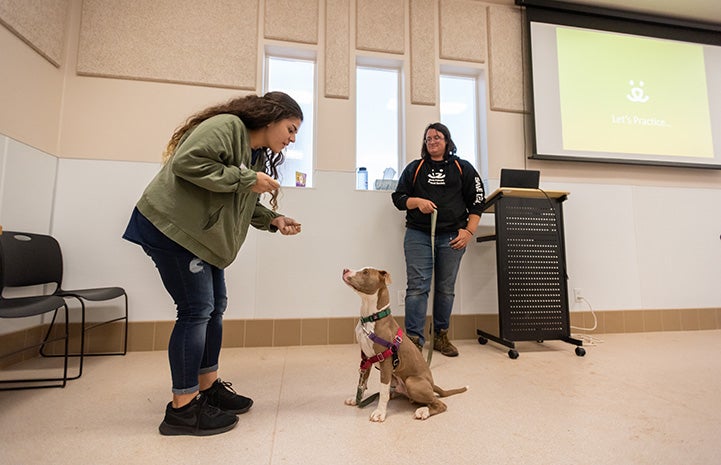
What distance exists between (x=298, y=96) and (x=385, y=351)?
7.51ft

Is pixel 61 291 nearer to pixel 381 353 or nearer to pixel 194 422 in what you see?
pixel 194 422

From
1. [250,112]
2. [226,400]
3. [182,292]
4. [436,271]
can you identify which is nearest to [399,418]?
[226,400]

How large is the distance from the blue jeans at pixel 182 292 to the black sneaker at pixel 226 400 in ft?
0.63

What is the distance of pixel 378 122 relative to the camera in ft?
9.59

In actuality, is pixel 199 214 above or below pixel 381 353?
above

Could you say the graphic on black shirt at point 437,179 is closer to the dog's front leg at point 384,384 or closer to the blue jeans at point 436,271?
the blue jeans at point 436,271

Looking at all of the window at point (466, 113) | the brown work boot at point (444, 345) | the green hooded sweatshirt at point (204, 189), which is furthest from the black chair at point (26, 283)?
the window at point (466, 113)

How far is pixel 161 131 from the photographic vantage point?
245 centimetres

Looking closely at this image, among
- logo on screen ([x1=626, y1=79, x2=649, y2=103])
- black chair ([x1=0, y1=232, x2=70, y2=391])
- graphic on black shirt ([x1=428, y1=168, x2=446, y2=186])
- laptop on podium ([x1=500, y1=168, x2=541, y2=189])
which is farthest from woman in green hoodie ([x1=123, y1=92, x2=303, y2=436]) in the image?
logo on screen ([x1=626, y1=79, x2=649, y2=103])

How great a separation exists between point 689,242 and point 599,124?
54.8 inches

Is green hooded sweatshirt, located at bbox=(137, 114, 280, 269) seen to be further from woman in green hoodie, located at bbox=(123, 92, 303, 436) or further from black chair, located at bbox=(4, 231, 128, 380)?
black chair, located at bbox=(4, 231, 128, 380)

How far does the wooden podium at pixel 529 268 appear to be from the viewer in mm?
2322

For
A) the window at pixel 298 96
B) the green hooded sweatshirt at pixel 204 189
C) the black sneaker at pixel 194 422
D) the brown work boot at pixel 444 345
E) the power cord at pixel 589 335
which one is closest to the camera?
the green hooded sweatshirt at pixel 204 189

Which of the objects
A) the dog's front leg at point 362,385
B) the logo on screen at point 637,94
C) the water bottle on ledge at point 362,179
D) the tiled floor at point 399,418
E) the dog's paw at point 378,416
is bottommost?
the tiled floor at point 399,418
